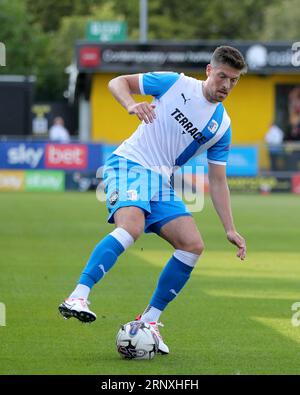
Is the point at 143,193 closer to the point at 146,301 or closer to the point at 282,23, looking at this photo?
the point at 146,301

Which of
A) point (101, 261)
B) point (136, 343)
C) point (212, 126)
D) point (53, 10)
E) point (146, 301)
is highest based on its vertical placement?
point (53, 10)

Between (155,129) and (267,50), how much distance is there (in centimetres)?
3046

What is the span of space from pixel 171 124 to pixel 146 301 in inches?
122

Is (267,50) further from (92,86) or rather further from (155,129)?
(155,129)

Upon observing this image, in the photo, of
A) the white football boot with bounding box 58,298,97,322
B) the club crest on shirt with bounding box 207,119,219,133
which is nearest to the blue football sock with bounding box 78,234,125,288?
the white football boot with bounding box 58,298,97,322

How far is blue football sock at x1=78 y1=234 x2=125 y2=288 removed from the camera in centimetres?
818

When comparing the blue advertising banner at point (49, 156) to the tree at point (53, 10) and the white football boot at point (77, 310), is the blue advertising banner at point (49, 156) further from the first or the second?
the tree at point (53, 10)

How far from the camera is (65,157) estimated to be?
33125 millimetres

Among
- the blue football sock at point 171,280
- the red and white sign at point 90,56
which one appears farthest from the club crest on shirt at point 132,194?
the red and white sign at point 90,56

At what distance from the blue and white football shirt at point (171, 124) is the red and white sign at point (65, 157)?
955 inches

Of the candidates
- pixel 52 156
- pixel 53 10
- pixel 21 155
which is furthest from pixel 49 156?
pixel 53 10

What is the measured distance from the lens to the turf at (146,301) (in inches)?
320

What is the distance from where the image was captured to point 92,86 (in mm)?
40344
